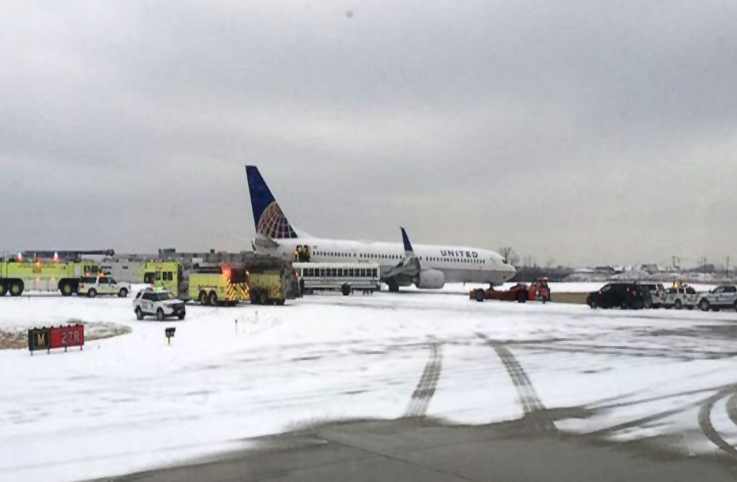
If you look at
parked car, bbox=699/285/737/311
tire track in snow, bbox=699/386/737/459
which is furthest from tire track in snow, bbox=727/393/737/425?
parked car, bbox=699/285/737/311

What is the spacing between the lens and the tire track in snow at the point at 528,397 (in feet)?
37.0

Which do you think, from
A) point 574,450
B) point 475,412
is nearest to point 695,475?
point 574,450

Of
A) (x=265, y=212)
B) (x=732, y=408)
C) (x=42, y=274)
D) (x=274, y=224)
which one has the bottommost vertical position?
(x=732, y=408)

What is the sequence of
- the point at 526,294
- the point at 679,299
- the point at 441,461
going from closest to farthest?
the point at 441,461
the point at 679,299
the point at 526,294

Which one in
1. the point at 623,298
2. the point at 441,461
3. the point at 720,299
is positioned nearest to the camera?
the point at 441,461

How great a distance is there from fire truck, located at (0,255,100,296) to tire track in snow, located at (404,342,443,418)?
4517 cm

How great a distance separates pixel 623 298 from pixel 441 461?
4305 cm

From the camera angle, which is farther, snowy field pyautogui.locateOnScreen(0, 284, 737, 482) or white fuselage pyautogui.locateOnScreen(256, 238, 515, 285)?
white fuselage pyautogui.locateOnScreen(256, 238, 515, 285)

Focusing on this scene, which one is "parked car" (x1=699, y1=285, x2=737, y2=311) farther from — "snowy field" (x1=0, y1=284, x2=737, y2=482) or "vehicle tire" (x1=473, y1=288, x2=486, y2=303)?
"snowy field" (x1=0, y1=284, x2=737, y2=482)

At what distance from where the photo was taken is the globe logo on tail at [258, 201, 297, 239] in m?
77.2

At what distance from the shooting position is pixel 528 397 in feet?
45.5

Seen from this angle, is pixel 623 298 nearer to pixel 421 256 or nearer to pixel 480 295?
pixel 480 295

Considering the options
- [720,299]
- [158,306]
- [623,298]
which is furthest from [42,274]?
[720,299]

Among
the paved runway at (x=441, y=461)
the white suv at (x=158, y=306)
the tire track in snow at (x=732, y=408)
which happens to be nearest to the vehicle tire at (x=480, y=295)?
the white suv at (x=158, y=306)
